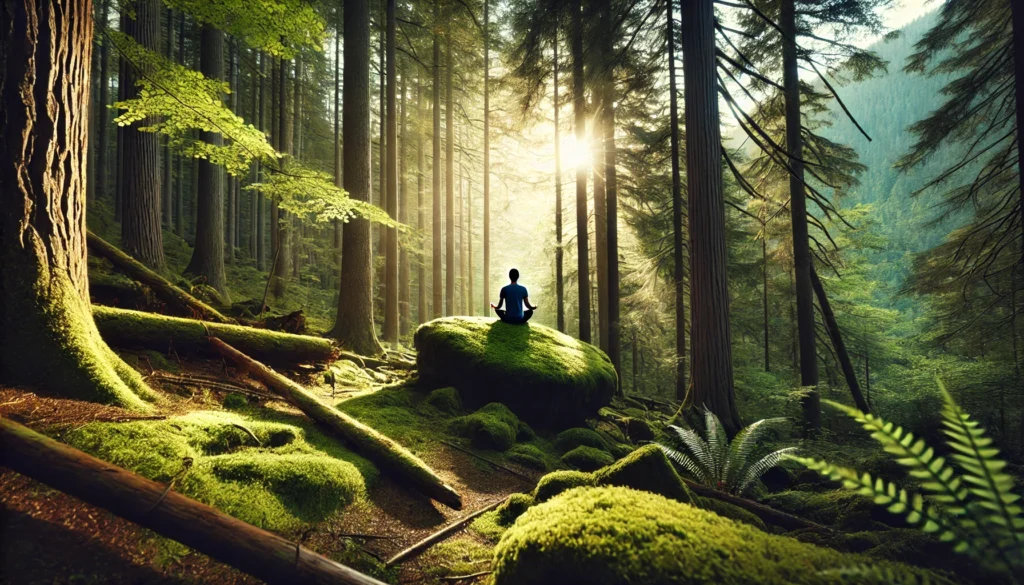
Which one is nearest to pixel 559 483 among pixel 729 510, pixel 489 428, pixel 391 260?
pixel 729 510

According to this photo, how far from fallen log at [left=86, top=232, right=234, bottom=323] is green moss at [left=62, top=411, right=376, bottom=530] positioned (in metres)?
3.63

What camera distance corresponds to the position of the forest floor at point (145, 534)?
174cm

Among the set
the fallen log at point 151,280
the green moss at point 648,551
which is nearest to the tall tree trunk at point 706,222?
the green moss at point 648,551

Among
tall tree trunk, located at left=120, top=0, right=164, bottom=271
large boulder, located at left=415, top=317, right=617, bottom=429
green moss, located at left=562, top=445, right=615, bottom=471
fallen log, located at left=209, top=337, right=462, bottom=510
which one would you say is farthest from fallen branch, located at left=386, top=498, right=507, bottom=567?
tall tree trunk, located at left=120, top=0, right=164, bottom=271

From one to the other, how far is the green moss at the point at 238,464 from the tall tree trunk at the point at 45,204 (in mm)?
611

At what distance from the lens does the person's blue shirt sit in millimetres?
7461

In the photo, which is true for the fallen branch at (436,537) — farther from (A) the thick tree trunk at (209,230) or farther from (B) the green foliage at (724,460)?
(A) the thick tree trunk at (209,230)

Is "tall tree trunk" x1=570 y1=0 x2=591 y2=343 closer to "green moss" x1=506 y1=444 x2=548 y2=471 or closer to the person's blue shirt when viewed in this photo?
the person's blue shirt

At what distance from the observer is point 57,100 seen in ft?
9.82

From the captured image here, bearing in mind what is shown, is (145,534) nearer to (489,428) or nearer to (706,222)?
(489,428)

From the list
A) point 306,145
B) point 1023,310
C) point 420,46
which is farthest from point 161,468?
point 306,145

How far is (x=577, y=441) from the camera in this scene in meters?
6.02

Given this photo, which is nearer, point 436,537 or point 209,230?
point 436,537

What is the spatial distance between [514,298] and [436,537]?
497 centimetres
